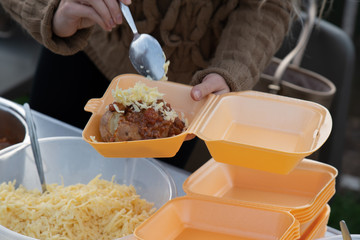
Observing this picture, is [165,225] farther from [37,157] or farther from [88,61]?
[88,61]

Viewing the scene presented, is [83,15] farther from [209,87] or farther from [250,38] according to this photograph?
[250,38]

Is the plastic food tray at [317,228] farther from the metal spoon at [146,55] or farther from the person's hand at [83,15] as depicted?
the person's hand at [83,15]

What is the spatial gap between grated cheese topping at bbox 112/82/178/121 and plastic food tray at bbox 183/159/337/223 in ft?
0.49

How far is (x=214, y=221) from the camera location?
3.24 feet

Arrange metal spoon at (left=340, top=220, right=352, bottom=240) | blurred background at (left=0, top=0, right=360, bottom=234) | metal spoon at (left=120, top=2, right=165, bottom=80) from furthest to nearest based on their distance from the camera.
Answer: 1. blurred background at (left=0, top=0, right=360, bottom=234)
2. metal spoon at (left=120, top=2, right=165, bottom=80)
3. metal spoon at (left=340, top=220, right=352, bottom=240)

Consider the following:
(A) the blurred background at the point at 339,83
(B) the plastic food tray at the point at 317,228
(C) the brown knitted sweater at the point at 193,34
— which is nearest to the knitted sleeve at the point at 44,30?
(C) the brown knitted sweater at the point at 193,34

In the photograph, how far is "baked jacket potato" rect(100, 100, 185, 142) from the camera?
3.44 feet

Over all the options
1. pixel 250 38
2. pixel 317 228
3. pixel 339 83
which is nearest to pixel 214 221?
pixel 317 228

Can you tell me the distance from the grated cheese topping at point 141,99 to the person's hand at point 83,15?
0.71 feet

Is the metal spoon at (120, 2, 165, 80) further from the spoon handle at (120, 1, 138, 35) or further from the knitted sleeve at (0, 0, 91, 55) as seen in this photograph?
the knitted sleeve at (0, 0, 91, 55)

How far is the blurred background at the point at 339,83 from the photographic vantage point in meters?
2.18

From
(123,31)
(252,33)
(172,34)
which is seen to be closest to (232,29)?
(252,33)

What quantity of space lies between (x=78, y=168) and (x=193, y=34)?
60 cm

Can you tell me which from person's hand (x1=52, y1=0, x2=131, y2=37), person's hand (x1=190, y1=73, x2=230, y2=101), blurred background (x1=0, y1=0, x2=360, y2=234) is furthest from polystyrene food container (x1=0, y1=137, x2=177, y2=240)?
blurred background (x1=0, y1=0, x2=360, y2=234)
